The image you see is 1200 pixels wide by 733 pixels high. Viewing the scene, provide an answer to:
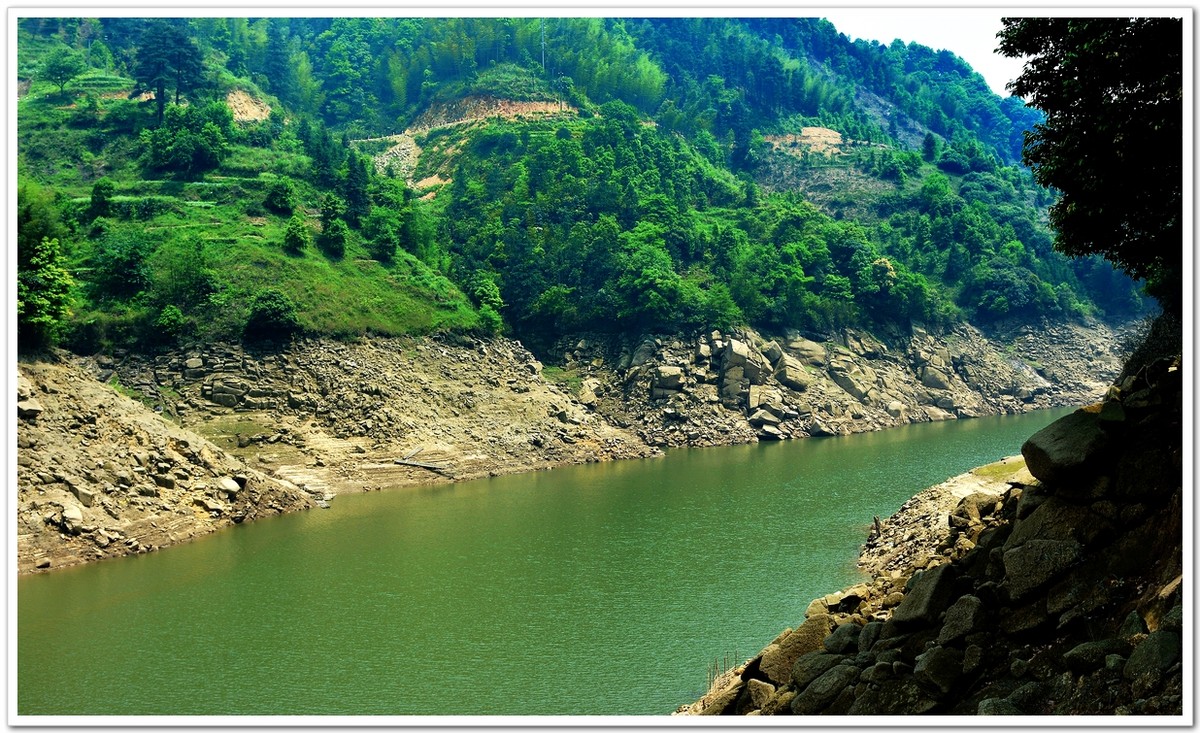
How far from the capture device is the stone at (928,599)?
54.4 ft

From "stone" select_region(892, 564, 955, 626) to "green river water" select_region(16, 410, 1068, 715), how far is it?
5725 millimetres

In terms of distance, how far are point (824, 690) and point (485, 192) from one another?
72.8 m

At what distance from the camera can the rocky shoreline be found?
123ft

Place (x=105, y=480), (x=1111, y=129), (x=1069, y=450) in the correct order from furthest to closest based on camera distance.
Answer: (x=105, y=480), (x=1111, y=129), (x=1069, y=450)

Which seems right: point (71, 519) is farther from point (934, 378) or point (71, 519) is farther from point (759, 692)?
point (934, 378)

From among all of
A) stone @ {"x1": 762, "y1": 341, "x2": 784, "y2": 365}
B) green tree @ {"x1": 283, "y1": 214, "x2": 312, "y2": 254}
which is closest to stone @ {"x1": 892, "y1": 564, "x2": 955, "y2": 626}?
green tree @ {"x1": 283, "y1": 214, "x2": 312, "y2": 254}

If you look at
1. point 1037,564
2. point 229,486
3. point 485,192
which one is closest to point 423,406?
point 229,486

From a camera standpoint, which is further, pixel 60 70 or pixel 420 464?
pixel 60 70

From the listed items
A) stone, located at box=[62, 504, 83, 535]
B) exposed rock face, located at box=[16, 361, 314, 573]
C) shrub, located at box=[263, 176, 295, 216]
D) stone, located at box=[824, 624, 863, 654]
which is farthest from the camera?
shrub, located at box=[263, 176, 295, 216]

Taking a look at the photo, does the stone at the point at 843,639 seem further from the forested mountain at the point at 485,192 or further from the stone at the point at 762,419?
the stone at the point at 762,419

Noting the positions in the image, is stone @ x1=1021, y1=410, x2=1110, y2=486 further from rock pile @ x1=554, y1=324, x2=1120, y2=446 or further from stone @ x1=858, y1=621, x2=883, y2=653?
rock pile @ x1=554, y1=324, x2=1120, y2=446

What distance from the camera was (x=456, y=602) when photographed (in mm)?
29828

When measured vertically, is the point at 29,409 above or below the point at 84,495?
above

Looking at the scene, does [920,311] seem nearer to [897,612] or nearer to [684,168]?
[684,168]
